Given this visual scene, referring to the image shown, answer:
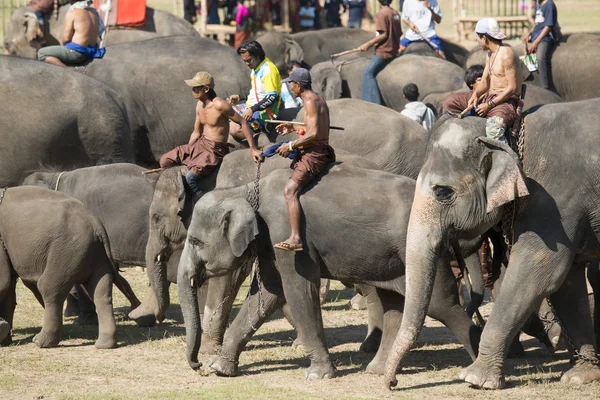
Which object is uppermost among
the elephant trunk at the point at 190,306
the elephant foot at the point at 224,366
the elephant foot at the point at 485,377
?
the elephant trunk at the point at 190,306

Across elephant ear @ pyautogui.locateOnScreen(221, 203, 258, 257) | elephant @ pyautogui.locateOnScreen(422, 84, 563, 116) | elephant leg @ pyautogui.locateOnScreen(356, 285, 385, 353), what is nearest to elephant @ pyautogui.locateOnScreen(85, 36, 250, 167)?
elephant @ pyautogui.locateOnScreen(422, 84, 563, 116)

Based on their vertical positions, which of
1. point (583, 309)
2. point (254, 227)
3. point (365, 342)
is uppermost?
point (254, 227)

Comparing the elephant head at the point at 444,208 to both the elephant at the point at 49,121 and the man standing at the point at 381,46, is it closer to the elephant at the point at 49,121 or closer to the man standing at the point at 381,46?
the elephant at the point at 49,121

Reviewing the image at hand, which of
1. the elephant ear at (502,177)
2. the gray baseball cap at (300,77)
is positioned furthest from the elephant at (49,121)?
the elephant ear at (502,177)

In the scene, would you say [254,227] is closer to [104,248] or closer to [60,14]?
[104,248]

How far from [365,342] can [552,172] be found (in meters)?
2.22

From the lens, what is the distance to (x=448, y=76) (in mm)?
16000

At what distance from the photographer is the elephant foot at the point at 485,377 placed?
7.56 metres

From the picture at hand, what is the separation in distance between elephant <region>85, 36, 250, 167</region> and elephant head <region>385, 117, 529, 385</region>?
21.4 ft

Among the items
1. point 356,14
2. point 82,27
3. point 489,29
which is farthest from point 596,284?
point 356,14

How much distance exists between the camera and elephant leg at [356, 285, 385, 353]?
8.98 meters

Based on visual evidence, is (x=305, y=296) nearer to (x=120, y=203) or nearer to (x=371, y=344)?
(x=371, y=344)

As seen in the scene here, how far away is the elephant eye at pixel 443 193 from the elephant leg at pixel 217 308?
1845 mm

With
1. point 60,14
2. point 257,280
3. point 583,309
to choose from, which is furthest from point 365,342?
point 60,14
